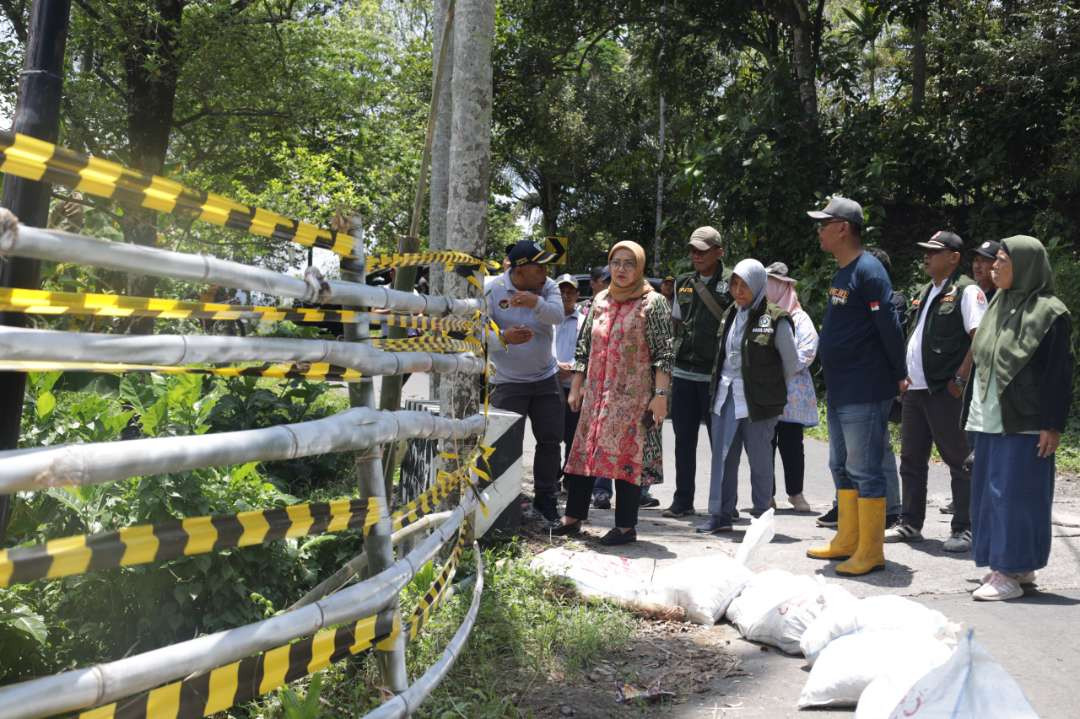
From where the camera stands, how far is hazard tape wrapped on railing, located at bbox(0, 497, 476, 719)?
1901 mm

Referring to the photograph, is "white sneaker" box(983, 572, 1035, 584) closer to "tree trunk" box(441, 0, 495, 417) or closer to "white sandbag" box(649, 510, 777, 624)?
"white sandbag" box(649, 510, 777, 624)

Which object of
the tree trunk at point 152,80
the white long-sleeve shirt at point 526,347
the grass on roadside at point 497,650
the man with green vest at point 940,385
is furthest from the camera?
the tree trunk at point 152,80

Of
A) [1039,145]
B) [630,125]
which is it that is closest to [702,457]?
[1039,145]

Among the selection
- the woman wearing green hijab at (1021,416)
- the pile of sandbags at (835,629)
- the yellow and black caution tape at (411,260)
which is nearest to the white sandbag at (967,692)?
the pile of sandbags at (835,629)

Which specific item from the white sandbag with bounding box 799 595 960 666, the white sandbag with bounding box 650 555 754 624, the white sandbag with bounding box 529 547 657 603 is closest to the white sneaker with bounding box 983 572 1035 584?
the white sandbag with bounding box 650 555 754 624

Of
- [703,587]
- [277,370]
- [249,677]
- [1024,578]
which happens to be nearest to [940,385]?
[1024,578]

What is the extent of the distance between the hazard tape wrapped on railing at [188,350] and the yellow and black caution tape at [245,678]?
→ 65 cm

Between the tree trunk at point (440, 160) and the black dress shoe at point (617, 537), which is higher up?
the tree trunk at point (440, 160)

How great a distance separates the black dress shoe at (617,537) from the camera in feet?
22.3

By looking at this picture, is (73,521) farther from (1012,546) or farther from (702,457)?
(702,457)

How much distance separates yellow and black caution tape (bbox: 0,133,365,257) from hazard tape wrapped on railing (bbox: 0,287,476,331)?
184mm

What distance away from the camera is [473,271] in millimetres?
4535

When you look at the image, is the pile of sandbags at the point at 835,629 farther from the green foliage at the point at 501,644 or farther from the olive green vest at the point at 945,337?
the olive green vest at the point at 945,337

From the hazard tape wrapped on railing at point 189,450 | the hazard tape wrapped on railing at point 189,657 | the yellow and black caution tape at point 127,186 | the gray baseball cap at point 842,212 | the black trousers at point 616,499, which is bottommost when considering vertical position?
the black trousers at point 616,499
